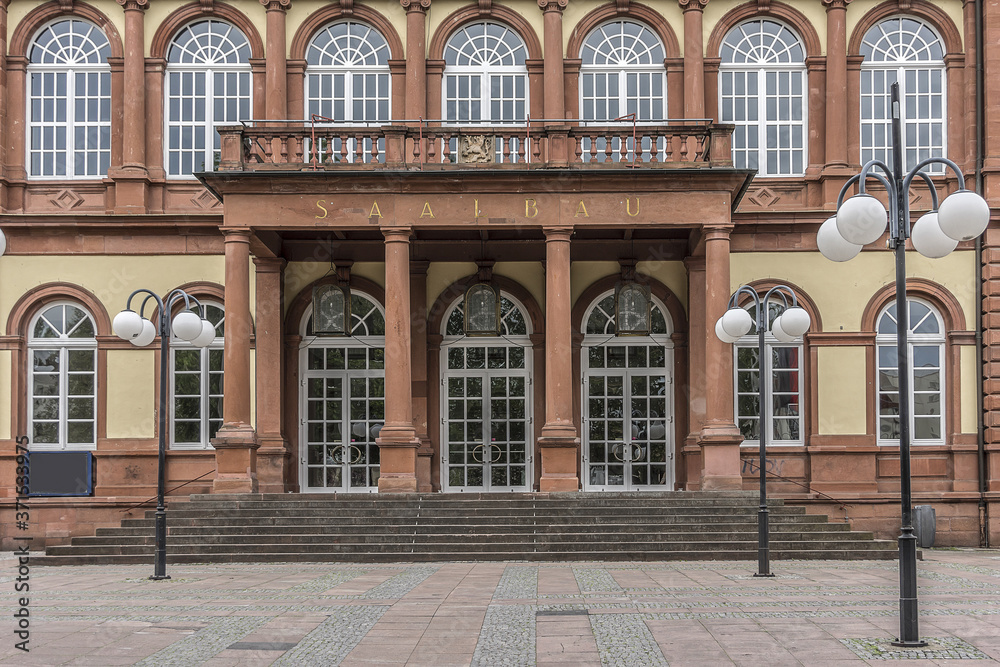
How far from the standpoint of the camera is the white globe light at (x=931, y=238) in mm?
9008

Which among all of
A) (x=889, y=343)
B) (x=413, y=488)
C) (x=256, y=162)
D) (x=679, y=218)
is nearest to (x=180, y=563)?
(x=413, y=488)

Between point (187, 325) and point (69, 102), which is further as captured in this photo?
point (69, 102)

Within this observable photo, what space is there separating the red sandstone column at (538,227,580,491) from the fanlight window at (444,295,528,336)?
10.6 ft

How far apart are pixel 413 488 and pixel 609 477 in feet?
16.7

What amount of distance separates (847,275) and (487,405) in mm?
7368

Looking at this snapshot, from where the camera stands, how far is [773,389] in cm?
2180

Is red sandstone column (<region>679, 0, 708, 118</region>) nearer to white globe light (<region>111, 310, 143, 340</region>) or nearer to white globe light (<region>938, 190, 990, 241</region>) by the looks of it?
white globe light (<region>111, 310, 143, 340</region>)

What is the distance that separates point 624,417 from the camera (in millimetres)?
22281

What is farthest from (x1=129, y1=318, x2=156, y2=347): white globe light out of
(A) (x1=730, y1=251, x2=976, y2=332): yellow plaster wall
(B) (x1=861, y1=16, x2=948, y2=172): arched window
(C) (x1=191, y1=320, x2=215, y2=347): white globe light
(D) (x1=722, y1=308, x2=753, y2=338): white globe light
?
(B) (x1=861, y1=16, x2=948, y2=172): arched window

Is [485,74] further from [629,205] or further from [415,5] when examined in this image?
[629,205]

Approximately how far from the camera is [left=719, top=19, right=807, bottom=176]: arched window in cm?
2222

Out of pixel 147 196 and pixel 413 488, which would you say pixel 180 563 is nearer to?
pixel 413 488

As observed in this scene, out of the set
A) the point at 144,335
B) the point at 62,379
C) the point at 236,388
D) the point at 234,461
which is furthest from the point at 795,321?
the point at 62,379

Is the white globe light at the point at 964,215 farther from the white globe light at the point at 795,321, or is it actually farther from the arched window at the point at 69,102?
the arched window at the point at 69,102
